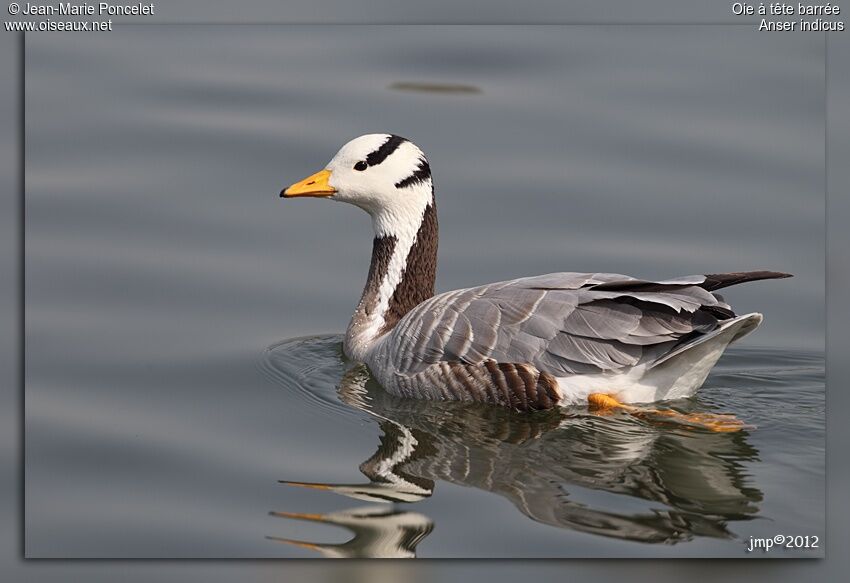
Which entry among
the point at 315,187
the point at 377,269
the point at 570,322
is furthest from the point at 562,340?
the point at 315,187

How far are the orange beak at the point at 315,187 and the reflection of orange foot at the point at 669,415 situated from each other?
9.65 feet

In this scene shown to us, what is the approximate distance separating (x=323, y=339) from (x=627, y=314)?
296cm

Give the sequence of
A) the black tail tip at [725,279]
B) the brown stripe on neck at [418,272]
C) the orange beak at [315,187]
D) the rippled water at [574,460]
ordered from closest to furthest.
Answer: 1. the rippled water at [574,460]
2. the black tail tip at [725,279]
3. the orange beak at [315,187]
4. the brown stripe on neck at [418,272]

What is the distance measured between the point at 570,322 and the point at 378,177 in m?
2.36

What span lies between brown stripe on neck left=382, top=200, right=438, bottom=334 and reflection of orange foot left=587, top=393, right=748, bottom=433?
2229 mm

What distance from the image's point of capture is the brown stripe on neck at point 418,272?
11.8m

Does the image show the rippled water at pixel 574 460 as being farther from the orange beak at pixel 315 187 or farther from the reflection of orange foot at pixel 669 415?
the orange beak at pixel 315 187

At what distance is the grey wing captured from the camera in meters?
9.92

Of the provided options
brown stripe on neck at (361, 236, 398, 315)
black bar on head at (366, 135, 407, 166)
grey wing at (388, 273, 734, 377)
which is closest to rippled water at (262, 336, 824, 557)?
grey wing at (388, 273, 734, 377)

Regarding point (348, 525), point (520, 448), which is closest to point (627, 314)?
point (520, 448)

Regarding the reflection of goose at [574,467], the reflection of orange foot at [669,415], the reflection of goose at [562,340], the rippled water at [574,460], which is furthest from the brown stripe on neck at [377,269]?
the reflection of orange foot at [669,415]

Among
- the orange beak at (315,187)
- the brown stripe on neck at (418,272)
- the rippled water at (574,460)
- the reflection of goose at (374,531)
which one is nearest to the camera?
the reflection of goose at (374,531)

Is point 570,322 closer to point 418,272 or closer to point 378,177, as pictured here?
point 418,272

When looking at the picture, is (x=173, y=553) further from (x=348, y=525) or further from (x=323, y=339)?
(x=323, y=339)
